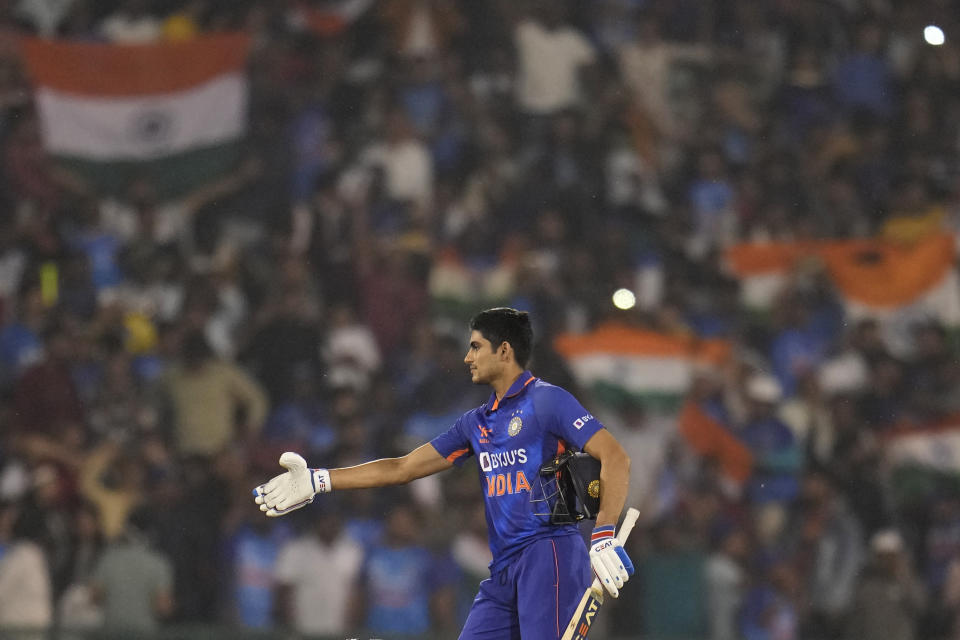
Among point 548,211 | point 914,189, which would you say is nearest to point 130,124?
point 548,211

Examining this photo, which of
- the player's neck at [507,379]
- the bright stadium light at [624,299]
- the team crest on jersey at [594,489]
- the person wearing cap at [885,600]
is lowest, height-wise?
the person wearing cap at [885,600]

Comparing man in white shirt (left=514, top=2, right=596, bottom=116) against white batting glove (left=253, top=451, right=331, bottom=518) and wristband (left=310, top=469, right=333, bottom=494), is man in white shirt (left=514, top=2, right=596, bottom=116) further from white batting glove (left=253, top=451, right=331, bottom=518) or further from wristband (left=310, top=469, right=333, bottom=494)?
white batting glove (left=253, top=451, right=331, bottom=518)

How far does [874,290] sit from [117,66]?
7110mm

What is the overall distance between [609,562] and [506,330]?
1241 mm

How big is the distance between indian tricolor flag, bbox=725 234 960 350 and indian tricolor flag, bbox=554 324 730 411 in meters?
0.90

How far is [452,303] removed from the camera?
13234 mm

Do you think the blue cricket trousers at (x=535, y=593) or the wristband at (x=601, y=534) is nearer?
the wristband at (x=601, y=534)

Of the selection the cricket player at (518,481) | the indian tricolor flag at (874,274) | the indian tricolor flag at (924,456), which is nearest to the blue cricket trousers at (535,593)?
the cricket player at (518,481)

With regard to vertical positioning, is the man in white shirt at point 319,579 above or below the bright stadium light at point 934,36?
below

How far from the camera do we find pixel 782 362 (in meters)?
13.3

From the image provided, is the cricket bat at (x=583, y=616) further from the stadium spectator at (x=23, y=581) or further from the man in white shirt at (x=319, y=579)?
the stadium spectator at (x=23, y=581)

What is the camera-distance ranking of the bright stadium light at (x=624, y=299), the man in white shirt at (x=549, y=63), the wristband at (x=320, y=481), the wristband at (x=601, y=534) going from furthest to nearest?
the man in white shirt at (x=549, y=63)
the bright stadium light at (x=624, y=299)
the wristband at (x=320, y=481)
the wristband at (x=601, y=534)

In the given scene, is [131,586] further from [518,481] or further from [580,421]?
[580,421]

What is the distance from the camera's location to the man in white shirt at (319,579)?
11555 mm
